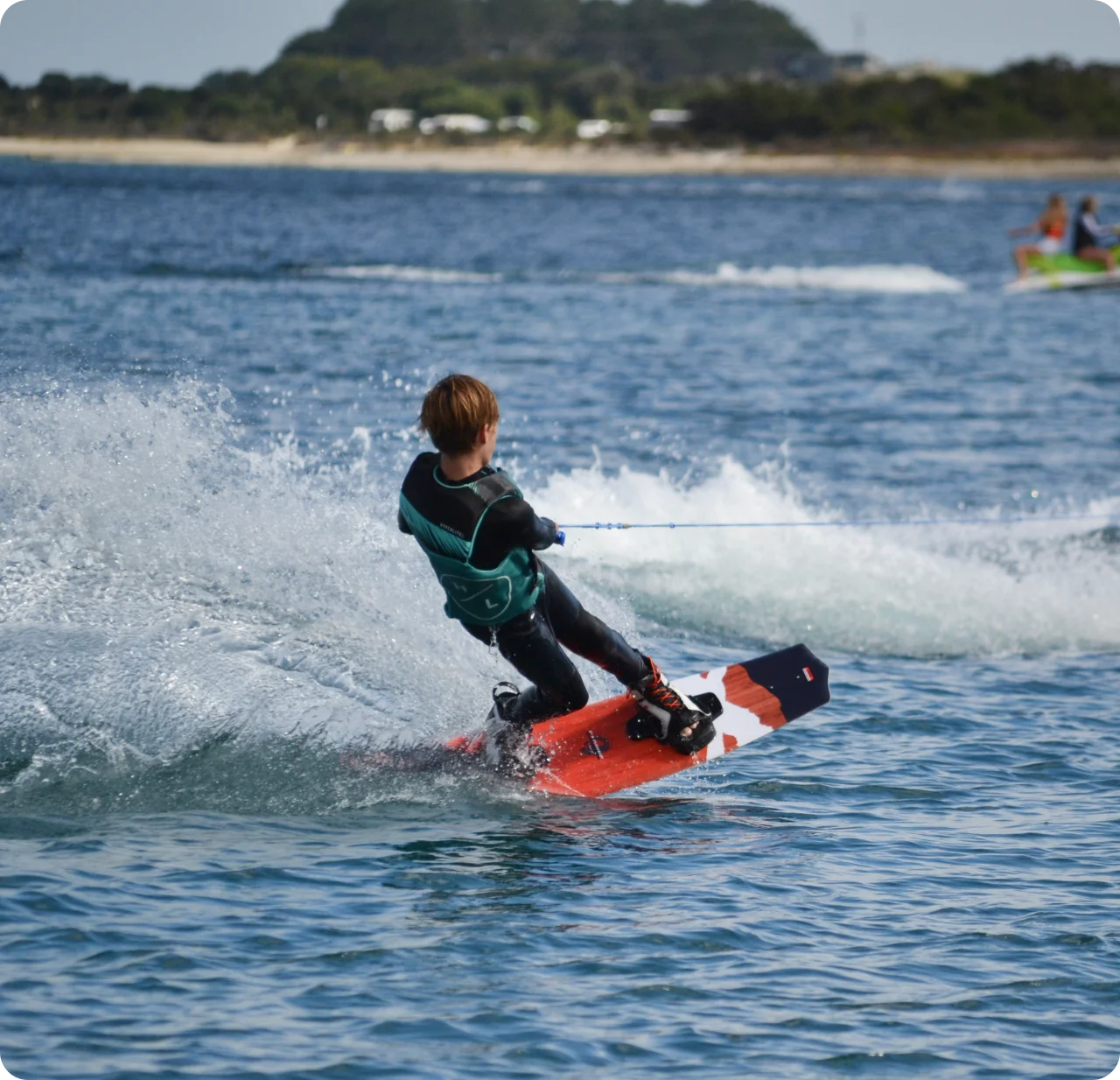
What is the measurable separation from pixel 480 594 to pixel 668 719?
A: 1.47 meters

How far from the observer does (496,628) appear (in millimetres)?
7227

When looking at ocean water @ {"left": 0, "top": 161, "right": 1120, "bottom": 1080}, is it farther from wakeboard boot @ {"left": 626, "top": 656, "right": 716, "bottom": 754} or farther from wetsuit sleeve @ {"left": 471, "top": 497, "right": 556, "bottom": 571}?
wetsuit sleeve @ {"left": 471, "top": 497, "right": 556, "bottom": 571}

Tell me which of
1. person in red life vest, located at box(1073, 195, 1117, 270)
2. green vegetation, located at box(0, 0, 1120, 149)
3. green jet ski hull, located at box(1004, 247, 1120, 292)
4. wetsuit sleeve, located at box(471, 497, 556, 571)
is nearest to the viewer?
wetsuit sleeve, located at box(471, 497, 556, 571)

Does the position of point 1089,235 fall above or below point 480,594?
above

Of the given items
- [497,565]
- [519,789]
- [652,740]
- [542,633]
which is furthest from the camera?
[652,740]

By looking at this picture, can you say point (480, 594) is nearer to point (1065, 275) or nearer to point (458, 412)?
point (458, 412)

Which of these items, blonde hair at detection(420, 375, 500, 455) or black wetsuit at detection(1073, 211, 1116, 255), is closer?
blonde hair at detection(420, 375, 500, 455)

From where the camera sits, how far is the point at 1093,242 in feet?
112

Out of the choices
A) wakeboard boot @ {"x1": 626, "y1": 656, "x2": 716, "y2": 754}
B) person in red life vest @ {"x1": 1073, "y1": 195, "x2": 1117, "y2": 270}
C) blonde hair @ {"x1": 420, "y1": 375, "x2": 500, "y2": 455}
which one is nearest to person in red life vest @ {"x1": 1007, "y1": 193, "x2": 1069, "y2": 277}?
person in red life vest @ {"x1": 1073, "y1": 195, "x2": 1117, "y2": 270}

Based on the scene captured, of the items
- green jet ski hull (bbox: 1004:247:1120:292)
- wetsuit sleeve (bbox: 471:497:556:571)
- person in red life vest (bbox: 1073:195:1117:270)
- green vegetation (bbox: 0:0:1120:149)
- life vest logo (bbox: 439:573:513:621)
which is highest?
green vegetation (bbox: 0:0:1120:149)

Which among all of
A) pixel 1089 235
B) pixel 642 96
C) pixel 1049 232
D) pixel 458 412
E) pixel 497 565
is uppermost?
pixel 642 96

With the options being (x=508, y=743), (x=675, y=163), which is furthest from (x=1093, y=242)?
(x=675, y=163)

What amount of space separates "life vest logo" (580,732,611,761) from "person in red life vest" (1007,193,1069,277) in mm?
27286

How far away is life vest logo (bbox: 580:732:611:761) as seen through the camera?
26.6 ft
